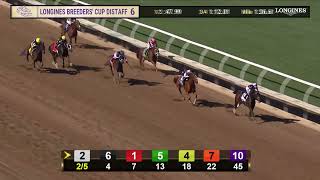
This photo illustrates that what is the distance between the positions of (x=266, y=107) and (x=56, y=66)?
5640mm

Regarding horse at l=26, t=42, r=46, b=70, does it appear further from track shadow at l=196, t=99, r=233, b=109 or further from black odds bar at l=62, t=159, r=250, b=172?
black odds bar at l=62, t=159, r=250, b=172

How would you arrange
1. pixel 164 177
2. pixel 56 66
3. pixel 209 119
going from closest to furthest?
pixel 164 177 < pixel 209 119 < pixel 56 66

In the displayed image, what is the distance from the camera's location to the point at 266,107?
18.2 metres

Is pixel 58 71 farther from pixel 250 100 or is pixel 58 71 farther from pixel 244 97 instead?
pixel 250 100

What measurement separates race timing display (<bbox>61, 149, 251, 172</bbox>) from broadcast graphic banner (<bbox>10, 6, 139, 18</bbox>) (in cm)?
883

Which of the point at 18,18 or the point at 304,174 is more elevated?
the point at 18,18

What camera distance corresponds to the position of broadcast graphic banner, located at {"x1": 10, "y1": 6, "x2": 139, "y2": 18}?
22.7 metres

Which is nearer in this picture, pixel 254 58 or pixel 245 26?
pixel 254 58

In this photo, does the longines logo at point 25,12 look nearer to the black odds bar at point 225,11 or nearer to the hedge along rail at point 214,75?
the hedge along rail at point 214,75

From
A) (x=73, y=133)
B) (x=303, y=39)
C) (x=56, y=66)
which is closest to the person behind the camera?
(x=73, y=133)

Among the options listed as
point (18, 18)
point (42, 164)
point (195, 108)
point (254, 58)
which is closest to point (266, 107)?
point (195, 108)

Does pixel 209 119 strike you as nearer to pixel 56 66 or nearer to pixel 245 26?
pixel 56 66

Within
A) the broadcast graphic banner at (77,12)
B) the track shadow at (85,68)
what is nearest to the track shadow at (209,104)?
the track shadow at (85,68)

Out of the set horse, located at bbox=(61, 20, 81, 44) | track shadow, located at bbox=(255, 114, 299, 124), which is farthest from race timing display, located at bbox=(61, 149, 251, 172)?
horse, located at bbox=(61, 20, 81, 44)
